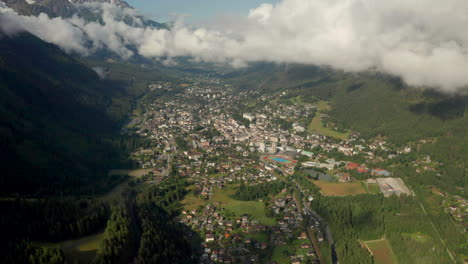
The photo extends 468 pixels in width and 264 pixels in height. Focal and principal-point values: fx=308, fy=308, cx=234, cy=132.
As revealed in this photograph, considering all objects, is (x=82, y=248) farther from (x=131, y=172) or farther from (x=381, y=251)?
(x=381, y=251)

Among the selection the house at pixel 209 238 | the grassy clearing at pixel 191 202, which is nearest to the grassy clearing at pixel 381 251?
the house at pixel 209 238

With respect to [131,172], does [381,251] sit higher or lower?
lower

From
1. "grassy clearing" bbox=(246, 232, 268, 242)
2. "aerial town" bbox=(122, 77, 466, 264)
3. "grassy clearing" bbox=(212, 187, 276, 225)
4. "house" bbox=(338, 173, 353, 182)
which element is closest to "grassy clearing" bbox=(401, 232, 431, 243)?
"aerial town" bbox=(122, 77, 466, 264)

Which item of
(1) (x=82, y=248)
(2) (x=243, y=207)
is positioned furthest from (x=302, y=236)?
(1) (x=82, y=248)

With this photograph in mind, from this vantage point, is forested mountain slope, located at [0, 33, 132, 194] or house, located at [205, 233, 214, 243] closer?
house, located at [205, 233, 214, 243]

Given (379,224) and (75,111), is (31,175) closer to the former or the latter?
(75,111)

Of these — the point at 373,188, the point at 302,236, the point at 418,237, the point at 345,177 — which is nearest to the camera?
the point at 302,236

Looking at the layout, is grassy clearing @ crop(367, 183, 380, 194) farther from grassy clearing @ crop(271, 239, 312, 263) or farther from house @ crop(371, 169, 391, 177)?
grassy clearing @ crop(271, 239, 312, 263)
